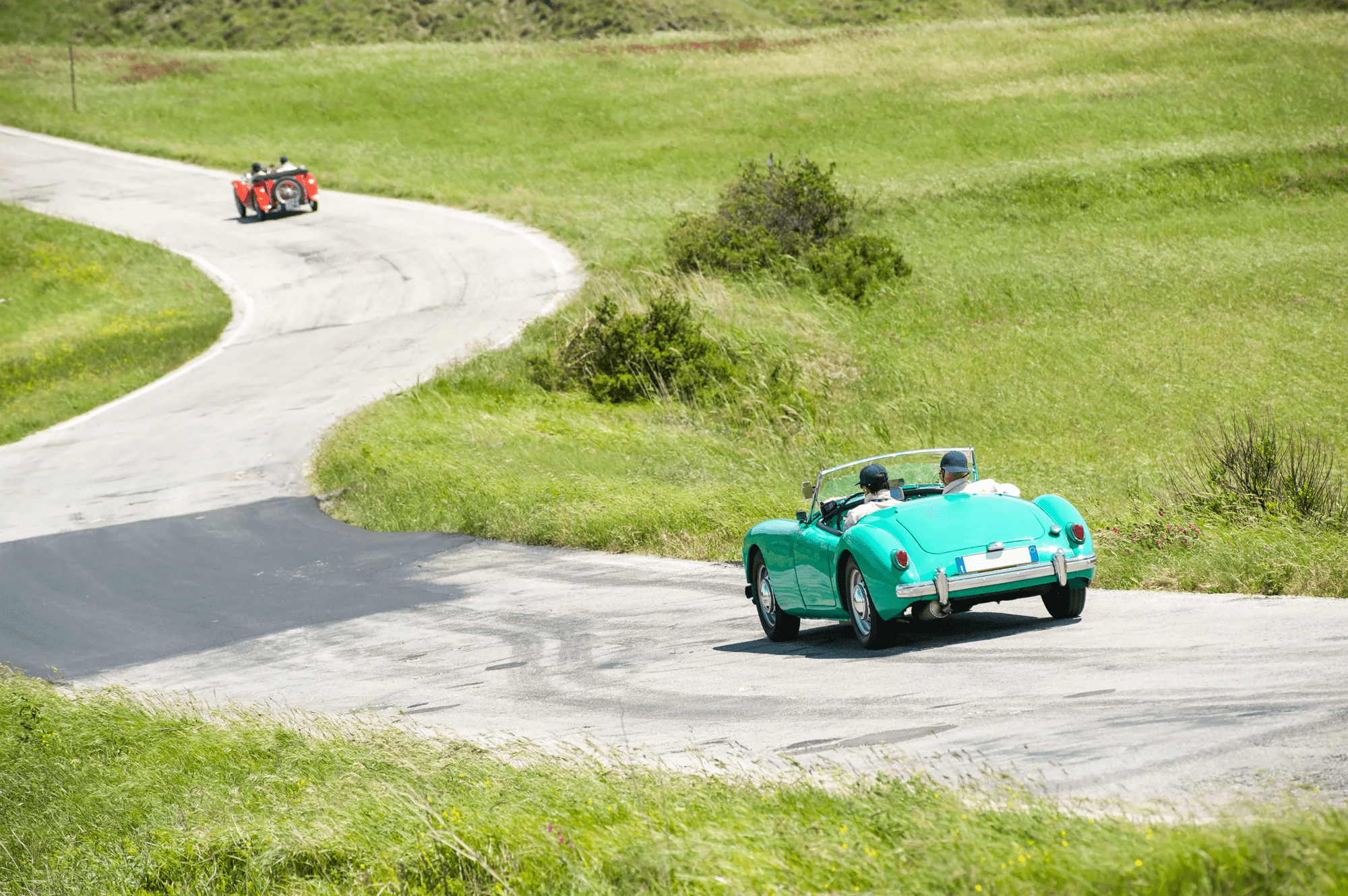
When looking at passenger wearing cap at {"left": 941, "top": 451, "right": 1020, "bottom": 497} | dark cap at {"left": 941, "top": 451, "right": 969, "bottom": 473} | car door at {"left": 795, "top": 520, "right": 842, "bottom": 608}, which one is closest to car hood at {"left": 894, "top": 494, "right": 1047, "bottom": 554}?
passenger wearing cap at {"left": 941, "top": 451, "right": 1020, "bottom": 497}

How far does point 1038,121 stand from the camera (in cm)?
5091

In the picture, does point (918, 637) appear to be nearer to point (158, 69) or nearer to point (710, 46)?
point (710, 46)

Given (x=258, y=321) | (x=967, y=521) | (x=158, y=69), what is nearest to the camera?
(x=967, y=521)

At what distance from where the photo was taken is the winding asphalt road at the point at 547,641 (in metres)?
6.81

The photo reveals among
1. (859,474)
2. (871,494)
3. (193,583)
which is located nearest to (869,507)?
(871,494)

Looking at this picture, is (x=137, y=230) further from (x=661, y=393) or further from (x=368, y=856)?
(x=368, y=856)

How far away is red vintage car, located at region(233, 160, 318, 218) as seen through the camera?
46.0m

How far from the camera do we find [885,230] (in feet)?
130

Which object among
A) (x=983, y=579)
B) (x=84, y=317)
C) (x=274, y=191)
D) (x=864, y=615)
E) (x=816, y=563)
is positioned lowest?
(x=84, y=317)

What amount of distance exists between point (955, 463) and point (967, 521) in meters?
0.72

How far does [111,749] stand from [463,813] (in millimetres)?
4476

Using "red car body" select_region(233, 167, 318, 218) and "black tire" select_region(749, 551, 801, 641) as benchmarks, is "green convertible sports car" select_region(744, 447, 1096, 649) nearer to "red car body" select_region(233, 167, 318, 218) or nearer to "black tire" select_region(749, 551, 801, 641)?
"black tire" select_region(749, 551, 801, 641)

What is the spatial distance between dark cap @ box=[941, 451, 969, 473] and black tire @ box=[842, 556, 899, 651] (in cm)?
102

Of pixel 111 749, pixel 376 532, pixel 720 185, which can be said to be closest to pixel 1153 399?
pixel 376 532
